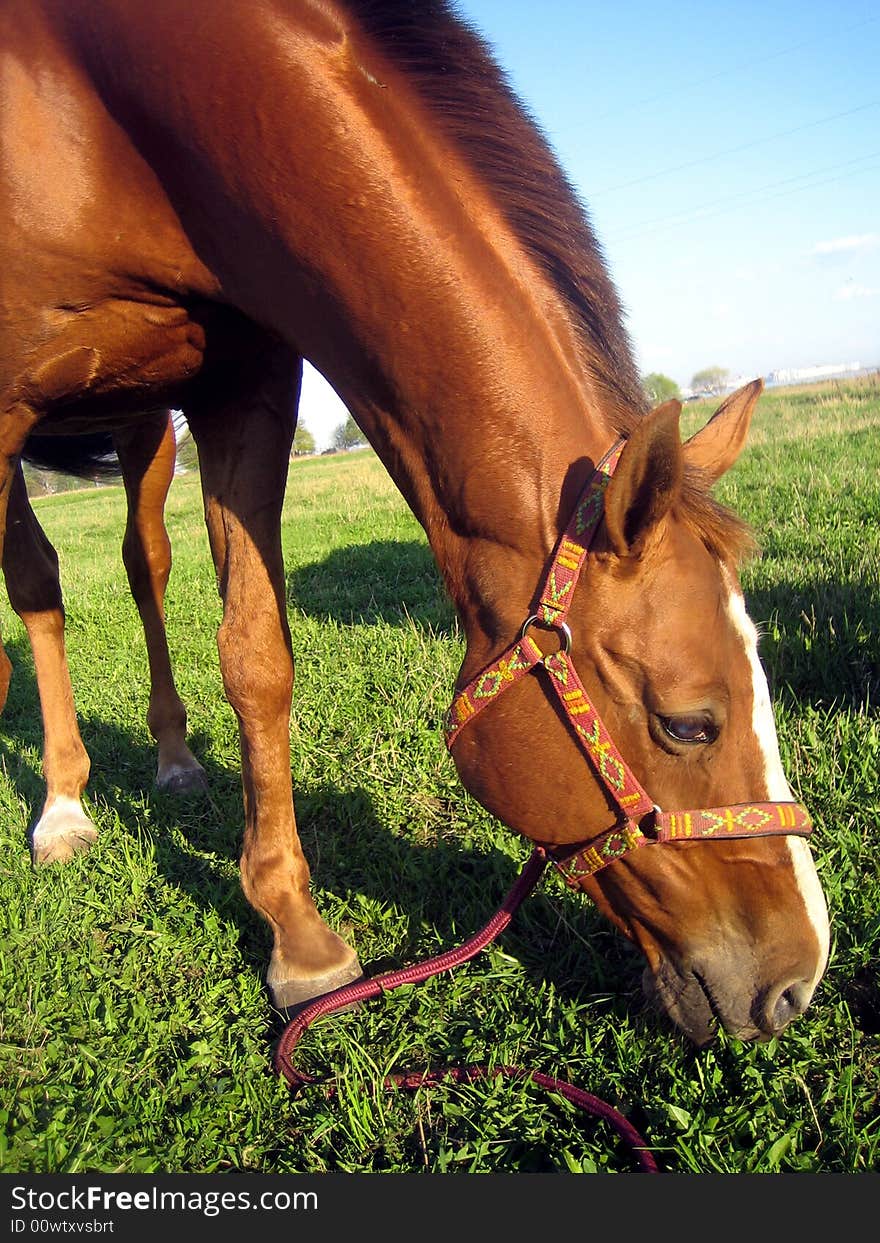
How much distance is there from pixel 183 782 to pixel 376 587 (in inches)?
116

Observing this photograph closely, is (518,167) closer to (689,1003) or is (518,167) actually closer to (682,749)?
(682,749)

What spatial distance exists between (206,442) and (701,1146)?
2.21m

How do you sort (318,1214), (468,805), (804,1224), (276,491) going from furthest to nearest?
(468,805)
(276,491)
(318,1214)
(804,1224)

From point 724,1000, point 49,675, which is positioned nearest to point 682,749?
point 724,1000

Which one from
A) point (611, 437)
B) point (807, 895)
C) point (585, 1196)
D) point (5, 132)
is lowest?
point (585, 1196)

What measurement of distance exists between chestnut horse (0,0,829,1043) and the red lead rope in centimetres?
16

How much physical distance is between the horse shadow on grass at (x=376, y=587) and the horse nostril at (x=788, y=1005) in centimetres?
310

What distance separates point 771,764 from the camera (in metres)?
1.71

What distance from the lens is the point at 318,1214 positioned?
5.18ft

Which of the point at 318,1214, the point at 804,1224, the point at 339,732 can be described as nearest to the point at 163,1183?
the point at 318,1214

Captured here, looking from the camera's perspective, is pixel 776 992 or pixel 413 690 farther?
pixel 413 690

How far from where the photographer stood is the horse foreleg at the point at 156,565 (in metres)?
3.69

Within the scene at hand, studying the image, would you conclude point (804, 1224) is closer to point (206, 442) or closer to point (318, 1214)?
point (318, 1214)

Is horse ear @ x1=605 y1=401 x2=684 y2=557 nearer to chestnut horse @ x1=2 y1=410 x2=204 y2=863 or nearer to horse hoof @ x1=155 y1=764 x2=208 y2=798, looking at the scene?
chestnut horse @ x1=2 y1=410 x2=204 y2=863
